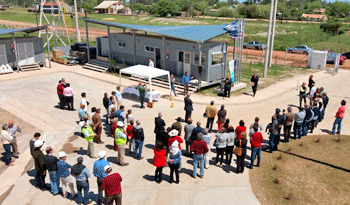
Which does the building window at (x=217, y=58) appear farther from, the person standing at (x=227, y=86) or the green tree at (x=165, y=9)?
the green tree at (x=165, y=9)

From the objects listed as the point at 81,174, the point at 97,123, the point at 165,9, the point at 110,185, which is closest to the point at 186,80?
the point at 97,123

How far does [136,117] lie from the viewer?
15.7m

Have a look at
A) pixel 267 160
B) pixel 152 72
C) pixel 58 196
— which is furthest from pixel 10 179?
pixel 152 72

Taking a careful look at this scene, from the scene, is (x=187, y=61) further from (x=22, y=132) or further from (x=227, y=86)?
(x=22, y=132)

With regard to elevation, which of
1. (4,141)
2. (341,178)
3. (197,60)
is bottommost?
(341,178)

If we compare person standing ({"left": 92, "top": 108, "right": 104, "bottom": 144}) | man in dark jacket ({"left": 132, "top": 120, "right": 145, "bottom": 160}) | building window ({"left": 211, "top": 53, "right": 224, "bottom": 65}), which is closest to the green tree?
building window ({"left": 211, "top": 53, "right": 224, "bottom": 65})

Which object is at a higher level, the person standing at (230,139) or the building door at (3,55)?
the building door at (3,55)

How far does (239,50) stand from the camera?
2058 centimetres

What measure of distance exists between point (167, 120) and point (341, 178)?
26.8ft

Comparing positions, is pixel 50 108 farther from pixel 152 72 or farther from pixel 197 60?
pixel 197 60

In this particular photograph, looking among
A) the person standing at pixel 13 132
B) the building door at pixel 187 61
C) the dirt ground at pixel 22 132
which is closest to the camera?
the person standing at pixel 13 132

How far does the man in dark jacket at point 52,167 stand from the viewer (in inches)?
328

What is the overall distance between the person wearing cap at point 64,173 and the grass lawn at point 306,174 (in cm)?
561

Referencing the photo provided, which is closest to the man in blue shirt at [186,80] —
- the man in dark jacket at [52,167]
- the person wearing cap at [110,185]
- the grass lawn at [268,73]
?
the grass lawn at [268,73]
